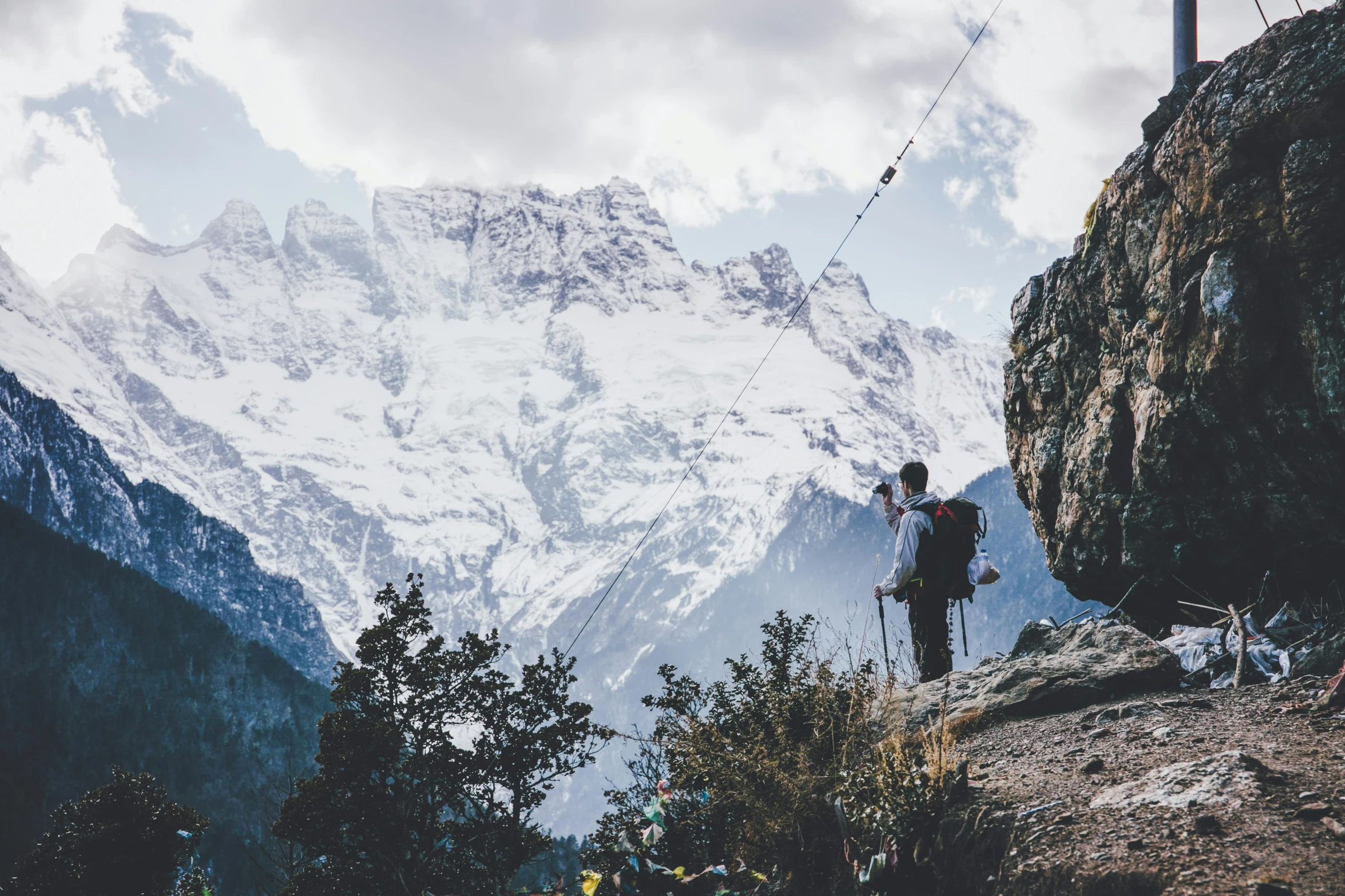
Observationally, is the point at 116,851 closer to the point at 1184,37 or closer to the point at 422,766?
the point at 422,766

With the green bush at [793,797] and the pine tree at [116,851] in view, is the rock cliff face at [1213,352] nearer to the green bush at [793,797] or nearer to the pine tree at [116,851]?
the green bush at [793,797]

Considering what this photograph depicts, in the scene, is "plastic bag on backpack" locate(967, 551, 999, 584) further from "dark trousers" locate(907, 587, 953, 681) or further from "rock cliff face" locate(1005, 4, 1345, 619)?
"rock cliff face" locate(1005, 4, 1345, 619)

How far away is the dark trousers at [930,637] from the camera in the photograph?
8.13 meters

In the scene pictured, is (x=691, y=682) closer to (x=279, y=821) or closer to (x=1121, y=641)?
(x=279, y=821)

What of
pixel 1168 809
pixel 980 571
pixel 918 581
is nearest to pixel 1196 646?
pixel 980 571

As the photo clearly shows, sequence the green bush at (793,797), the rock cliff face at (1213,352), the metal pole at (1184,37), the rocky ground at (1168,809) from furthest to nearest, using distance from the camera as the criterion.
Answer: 1. the metal pole at (1184,37)
2. the rock cliff face at (1213,352)
3. the green bush at (793,797)
4. the rocky ground at (1168,809)

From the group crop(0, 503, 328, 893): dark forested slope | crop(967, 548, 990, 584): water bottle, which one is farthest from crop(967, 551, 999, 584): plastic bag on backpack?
crop(0, 503, 328, 893): dark forested slope

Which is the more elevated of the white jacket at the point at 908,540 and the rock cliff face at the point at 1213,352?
the rock cliff face at the point at 1213,352

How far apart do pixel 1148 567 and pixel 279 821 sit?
355 inches

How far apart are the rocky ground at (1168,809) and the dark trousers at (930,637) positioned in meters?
2.31

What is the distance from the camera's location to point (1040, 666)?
24.4 ft

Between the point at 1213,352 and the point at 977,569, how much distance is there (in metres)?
2.88

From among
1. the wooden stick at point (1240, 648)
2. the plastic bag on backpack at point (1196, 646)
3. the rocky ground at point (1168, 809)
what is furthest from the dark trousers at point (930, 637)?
the rocky ground at point (1168, 809)

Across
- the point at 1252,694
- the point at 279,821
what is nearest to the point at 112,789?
the point at 279,821
